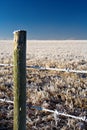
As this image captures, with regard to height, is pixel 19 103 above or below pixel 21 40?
below

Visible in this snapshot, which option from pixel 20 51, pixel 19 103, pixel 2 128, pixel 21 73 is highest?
pixel 20 51

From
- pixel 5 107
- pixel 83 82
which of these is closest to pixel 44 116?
pixel 5 107

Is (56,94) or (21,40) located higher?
(21,40)

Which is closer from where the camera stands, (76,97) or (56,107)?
(56,107)

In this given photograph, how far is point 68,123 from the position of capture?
4.60 m

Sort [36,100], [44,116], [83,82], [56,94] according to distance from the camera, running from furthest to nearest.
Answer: [83,82] < [56,94] < [36,100] < [44,116]

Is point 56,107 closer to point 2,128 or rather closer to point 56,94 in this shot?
point 56,94

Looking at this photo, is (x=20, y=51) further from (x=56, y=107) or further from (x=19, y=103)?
(x=56, y=107)

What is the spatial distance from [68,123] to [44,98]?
4.99 ft

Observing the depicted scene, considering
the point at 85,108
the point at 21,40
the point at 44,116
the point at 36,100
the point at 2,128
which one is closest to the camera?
the point at 21,40

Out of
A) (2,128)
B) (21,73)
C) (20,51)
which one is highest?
(20,51)

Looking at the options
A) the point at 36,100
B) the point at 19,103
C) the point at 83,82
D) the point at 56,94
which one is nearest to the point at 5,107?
the point at 36,100

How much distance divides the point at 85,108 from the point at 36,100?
3.36ft

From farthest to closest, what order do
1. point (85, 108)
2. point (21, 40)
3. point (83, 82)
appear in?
point (83, 82) → point (85, 108) → point (21, 40)
